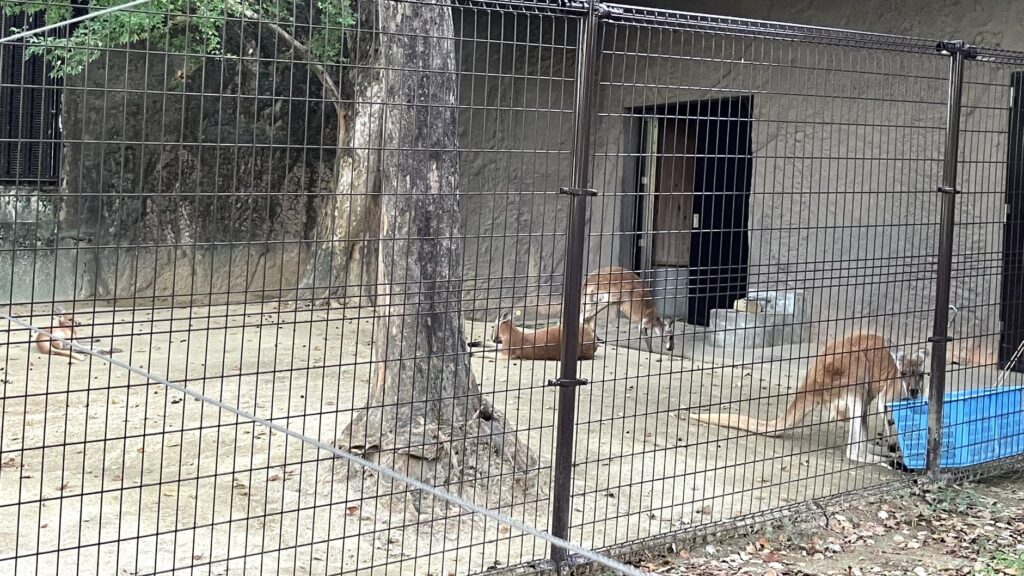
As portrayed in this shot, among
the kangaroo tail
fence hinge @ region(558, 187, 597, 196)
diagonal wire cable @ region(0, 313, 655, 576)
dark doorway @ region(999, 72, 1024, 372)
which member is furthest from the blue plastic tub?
diagonal wire cable @ region(0, 313, 655, 576)

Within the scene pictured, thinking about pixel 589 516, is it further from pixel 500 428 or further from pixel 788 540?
pixel 788 540

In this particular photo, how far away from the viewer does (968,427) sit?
214 inches

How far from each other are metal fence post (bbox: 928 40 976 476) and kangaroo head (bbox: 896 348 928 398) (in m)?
0.30

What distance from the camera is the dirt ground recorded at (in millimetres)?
4211

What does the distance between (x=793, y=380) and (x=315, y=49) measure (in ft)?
17.6

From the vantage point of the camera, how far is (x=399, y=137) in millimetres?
5055

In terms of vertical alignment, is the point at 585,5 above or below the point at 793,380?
above

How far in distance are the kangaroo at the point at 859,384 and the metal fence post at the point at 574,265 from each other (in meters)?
1.99

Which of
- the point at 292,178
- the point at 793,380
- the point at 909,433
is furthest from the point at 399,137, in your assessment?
the point at 292,178

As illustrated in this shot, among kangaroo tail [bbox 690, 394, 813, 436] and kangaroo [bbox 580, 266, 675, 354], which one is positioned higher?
kangaroo [bbox 580, 266, 675, 354]

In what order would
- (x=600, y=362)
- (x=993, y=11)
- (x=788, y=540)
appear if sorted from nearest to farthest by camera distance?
(x=788, y=540) < (x=993, y=11) < (x=600, y=362)

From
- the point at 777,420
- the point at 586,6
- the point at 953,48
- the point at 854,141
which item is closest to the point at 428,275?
the point at 586,6

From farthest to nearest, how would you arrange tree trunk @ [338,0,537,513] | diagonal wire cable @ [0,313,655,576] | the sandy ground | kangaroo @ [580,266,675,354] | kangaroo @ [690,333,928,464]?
1. kangaroo @ [690,333,928,464]
2. tree trunk @ [338,0,537,513]
3. kangaroo @ [580,266,675,354]
4. the sandy ground
5. diagonal wire cable @ [0,313,655,576]

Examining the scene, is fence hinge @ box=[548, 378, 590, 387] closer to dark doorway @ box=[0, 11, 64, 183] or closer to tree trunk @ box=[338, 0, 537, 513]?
tree trunk @ box=[338, 0, 537, 513]
